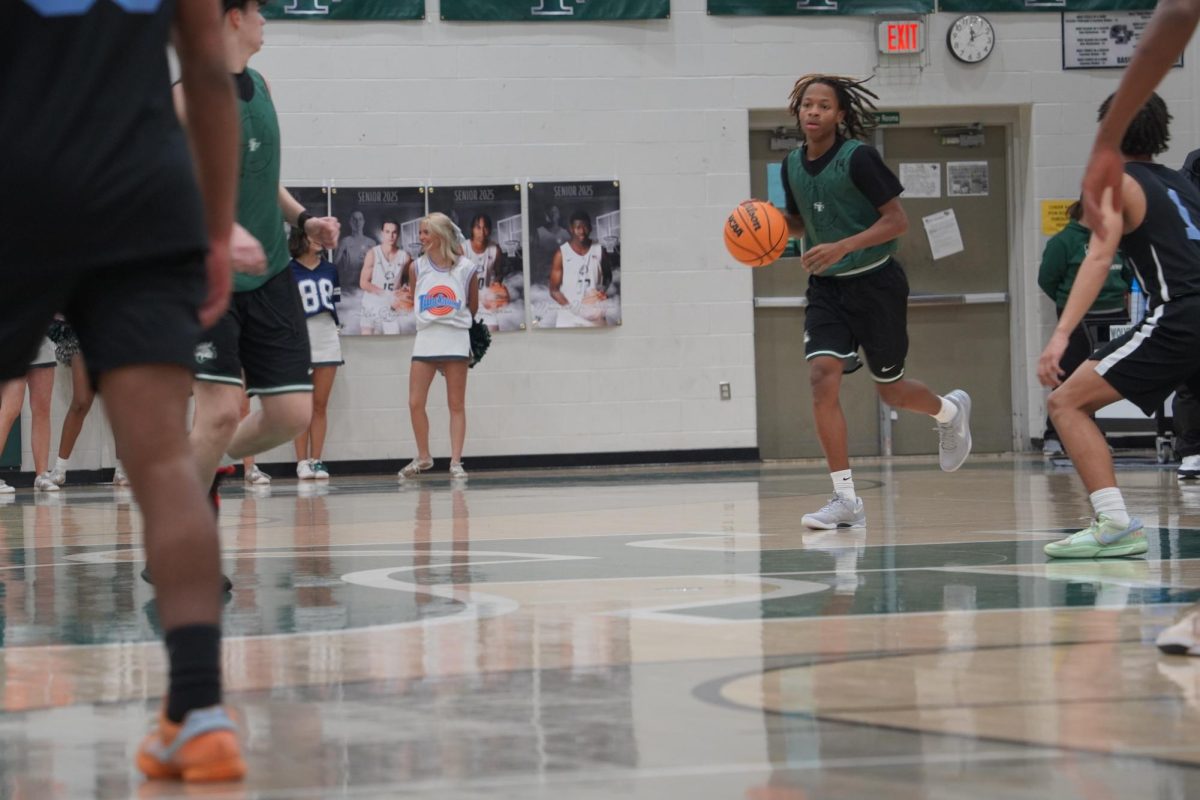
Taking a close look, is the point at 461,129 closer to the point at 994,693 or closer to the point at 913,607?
the point at 913,607

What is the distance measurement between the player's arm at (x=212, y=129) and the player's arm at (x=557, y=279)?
1063 centimetres

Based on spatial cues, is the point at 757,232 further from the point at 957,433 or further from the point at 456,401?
the point at 456,401

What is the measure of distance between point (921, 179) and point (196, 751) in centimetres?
1221

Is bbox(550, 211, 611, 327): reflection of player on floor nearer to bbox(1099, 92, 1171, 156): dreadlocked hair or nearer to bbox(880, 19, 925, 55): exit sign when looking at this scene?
bbox(880, 19, 925, 55): exit sign

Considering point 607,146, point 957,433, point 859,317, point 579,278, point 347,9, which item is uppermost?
point 347,9

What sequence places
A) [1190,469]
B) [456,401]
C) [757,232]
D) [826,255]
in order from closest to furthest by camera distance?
[826,255] < [757,232] < [1190,469] < [456,401]

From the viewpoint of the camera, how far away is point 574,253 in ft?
44.1

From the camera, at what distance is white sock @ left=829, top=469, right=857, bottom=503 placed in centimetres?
682

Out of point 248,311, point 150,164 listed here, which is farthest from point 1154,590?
point 150,164

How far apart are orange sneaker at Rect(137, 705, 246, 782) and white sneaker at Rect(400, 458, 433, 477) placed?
9.98 m

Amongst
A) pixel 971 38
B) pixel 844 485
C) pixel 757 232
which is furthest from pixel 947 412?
pixel 971 38

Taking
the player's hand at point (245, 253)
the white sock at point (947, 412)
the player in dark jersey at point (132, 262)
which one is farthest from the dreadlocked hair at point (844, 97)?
the player in dark jersey at point (132, 262)

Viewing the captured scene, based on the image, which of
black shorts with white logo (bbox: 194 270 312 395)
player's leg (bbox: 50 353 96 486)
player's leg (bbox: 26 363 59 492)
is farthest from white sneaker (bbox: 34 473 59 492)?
black shorts with white logo (bbox: 194 270 312 395)

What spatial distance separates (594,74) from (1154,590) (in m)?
9.61
